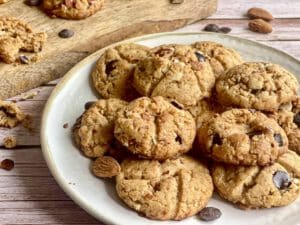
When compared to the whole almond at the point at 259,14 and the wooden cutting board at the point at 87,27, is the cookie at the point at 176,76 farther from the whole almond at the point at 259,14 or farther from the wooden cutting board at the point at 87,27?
the whole almond at the point at 259,14

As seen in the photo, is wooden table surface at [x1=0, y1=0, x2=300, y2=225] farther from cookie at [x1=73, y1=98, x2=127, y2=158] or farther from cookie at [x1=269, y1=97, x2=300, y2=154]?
cookie at [x1=269, y1=97, x2=300, y2=154]

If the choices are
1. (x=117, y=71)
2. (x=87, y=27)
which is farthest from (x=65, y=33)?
(x=117, y=71)

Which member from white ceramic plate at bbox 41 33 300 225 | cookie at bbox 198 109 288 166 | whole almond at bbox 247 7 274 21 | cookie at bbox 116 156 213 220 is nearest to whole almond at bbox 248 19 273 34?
whole almond at bbox 247 7 274 21

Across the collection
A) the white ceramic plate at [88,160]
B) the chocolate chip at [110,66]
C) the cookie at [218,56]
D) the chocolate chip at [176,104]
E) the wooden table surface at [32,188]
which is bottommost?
the wooden table surface at [32,188]

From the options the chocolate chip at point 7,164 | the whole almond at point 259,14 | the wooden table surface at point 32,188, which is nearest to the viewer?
the wooden table surface at point 32,188

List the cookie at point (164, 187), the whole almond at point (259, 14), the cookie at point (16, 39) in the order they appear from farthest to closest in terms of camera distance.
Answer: the whole almond at point (259, 14) < the cookie at point (16, 39) < the cookie at point (164, 187)

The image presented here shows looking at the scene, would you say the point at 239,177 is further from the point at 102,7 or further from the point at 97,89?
the point at 102,7

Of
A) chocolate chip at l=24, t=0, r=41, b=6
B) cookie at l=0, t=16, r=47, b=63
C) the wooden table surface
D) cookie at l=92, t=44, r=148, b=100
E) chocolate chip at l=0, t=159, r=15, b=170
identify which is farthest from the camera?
chocolate chip at l=24, t=0, r=41, b=6

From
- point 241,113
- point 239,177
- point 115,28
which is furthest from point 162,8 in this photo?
point 239,177

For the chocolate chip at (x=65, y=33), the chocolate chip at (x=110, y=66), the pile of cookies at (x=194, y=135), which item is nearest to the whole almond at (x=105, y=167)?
the pile of cookies at (x=194, y=135)
